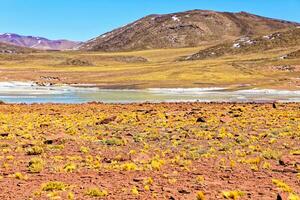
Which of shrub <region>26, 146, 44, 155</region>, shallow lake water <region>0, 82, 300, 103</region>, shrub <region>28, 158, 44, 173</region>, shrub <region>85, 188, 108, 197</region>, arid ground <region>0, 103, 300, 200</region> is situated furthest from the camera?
shallow lake water <region>0, 82, 300, 103</region>

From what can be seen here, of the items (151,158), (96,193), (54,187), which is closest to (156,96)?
(151,158)

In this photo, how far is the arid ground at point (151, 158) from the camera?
50.8 feet

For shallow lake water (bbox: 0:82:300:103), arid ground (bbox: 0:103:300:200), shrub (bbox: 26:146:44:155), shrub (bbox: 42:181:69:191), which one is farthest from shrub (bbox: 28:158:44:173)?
shallow lake water (bbox: 0:82:300:103)

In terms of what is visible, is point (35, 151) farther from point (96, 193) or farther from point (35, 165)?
point (96, 193)

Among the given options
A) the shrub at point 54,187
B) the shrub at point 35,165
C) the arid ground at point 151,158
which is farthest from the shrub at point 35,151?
the shrub at point 54,187

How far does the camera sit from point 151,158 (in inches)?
824

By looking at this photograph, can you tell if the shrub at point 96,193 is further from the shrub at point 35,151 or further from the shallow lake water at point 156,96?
the shallow lake water at point 156,96

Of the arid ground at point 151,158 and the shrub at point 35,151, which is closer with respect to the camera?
the arid ground at point 151,158

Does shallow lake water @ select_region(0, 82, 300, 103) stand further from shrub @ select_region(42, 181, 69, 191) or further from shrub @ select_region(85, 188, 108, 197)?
shrub @ select_region(85, 188, 108, 197)

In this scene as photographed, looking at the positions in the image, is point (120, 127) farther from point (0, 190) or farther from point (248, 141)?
point (0, 190)

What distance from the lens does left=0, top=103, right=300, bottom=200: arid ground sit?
15.5 metres

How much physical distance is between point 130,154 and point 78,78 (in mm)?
105152

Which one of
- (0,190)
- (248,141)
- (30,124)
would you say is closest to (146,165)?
(0,190)

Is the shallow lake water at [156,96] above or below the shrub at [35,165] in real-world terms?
above
